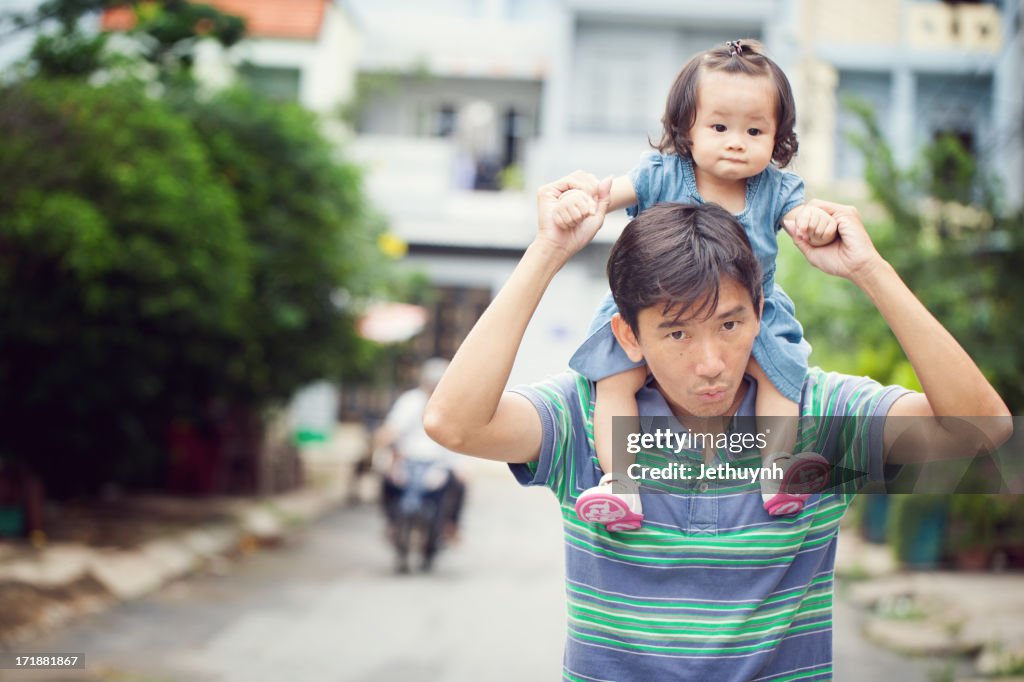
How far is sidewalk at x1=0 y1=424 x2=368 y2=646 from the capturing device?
6.99 metres

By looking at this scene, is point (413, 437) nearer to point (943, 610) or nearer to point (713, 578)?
point (943, 610)

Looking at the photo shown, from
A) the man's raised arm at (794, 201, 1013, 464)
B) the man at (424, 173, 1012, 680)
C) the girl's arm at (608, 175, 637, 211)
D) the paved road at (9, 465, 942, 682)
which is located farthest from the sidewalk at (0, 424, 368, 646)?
the man's raised arm at (794, 201, 1013, 464)

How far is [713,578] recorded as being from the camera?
1869mm

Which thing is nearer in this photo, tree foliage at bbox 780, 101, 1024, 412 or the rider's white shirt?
tree foliage at bbox 780, 101, 1024, 412

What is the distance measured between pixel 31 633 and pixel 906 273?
5915mm

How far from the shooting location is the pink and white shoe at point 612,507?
1803 mm

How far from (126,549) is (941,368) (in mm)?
8280

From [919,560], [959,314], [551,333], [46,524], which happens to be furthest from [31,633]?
[551,333]

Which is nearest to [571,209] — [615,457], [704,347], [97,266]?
[704,347]

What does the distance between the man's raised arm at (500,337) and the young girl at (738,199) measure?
35 millimetres

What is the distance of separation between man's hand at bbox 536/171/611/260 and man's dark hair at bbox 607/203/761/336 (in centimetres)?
6

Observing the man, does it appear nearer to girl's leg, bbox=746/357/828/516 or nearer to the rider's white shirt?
girl's leg, bbox=746/357/828/516

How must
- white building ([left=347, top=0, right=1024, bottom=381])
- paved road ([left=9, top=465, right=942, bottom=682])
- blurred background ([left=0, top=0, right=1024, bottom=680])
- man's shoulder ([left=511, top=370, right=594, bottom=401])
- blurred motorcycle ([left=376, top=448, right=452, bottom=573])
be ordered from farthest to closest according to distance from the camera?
white building ([left=347, top=0, right=1024, bottom=381]) < blurred motorcycle ([left=376, top=448, right=452, bottom=573]) < blurred background ([left=0, top=0, right=1024, bottom=680]) < paved road ([left=9, top=465, right=942, bottom=682]) < man's shoulder ([left=511, top=370, right=594, bottom=401])

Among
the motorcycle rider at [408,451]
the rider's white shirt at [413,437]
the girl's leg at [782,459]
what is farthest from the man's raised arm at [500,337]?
the rider's white shirt at [413,437]
